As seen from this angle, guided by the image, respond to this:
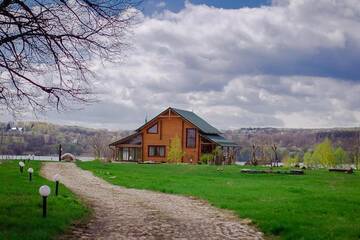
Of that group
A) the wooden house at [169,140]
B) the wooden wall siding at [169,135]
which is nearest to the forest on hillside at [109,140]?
the wooden house at [169,140]

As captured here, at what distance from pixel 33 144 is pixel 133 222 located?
66.7 meters

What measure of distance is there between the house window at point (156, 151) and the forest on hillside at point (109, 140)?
9068mm

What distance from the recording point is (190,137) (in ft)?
195

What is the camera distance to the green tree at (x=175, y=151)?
5666 centimetres

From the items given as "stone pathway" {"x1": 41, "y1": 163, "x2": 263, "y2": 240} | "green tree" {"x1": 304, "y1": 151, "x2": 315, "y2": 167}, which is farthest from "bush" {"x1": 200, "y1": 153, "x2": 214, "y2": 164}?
"stone pathway" {"x1": 41, "y1": 163, "x2": 263, "y2": 240}

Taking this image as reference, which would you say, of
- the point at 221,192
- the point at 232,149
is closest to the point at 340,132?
the point at 232,149

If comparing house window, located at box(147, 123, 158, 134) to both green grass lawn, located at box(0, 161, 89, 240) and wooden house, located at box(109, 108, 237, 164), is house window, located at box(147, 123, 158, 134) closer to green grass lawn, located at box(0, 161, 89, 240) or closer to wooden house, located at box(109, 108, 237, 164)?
wooden house, located at box(109, 108, 237, 164)

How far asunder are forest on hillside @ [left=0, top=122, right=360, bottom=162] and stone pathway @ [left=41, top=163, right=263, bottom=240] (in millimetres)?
39759

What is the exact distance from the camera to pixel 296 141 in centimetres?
9375

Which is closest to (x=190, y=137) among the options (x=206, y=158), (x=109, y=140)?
(x=206, y=158)

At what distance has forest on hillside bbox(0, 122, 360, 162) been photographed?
219ft

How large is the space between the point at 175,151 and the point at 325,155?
1614cm

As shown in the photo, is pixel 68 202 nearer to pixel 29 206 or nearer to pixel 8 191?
pixel 29 206

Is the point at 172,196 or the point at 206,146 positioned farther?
the point at 206,146
